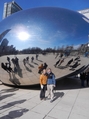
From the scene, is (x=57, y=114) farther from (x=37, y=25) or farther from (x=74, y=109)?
(x=37, y=25)

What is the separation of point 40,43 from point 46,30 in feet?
2.34

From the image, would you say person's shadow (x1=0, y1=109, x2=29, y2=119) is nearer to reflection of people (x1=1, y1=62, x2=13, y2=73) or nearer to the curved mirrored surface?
the curved mirrored surface

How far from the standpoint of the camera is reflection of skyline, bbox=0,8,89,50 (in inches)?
241

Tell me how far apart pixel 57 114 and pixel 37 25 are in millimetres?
4109

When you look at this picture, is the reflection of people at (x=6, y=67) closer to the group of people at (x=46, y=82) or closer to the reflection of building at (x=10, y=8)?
the group of people at (x=46, y=82)

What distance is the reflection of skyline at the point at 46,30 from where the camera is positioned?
20.1 feet

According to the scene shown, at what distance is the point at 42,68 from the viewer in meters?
6.38

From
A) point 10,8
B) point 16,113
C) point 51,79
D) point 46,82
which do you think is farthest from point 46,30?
point 10,8

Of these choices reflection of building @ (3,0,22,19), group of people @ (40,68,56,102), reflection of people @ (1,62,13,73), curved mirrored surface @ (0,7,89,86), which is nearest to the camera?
group of people @ (40,68,56,102)

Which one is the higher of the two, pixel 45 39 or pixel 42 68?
pixel 45 39

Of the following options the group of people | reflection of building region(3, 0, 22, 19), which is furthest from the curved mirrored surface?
reflection of building region(3, 0, 22, 19)

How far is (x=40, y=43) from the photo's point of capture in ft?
19.9

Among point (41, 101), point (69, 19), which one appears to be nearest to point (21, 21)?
point (69, 19)

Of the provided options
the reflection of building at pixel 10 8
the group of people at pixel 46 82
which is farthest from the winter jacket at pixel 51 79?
the reflection of building at pixel 10 8
